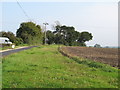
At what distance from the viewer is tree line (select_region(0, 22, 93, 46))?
246ft

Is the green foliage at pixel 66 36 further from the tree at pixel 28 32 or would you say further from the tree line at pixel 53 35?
the tree at pixel 28 32

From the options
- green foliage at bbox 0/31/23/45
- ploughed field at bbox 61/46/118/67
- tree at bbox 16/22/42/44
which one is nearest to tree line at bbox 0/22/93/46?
tree at bbox 16/22/42/44

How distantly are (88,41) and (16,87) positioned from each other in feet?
290

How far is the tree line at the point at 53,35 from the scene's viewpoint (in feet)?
246

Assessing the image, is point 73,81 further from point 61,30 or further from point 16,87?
point 61,30

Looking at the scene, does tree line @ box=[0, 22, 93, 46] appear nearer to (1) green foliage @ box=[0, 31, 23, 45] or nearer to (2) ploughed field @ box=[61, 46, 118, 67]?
(1) green foliage @ box=[0, 31, 23, 45]

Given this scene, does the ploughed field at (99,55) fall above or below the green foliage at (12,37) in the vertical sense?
below

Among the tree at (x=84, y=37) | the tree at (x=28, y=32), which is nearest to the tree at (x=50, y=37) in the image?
the tree at (x=28, y=32)

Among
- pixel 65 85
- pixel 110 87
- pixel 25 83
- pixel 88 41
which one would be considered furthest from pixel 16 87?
pixel 88 41

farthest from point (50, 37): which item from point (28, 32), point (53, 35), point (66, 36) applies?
point (28, 32)

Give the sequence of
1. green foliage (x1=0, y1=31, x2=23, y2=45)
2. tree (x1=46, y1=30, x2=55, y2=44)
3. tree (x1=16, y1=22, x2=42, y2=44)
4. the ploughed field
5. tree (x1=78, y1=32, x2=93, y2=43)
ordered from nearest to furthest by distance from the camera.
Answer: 1. the ploughed field
2. green foliage (x1=0, y1=31, x2=23, y2=45)
3. tree (x1=16, y1=22, x2=42, y2=44)
4. tree (x1=46, y1=30, x2=55, y2=44)
5. tree (x1=78, y1=32, x2=93, y2=43)

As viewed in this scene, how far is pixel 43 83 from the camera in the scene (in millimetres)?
6855

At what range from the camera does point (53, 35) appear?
8712 centimetres

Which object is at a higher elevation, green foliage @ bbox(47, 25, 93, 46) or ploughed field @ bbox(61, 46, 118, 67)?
green foliage @ bbox(47, 25, 93, 46)
